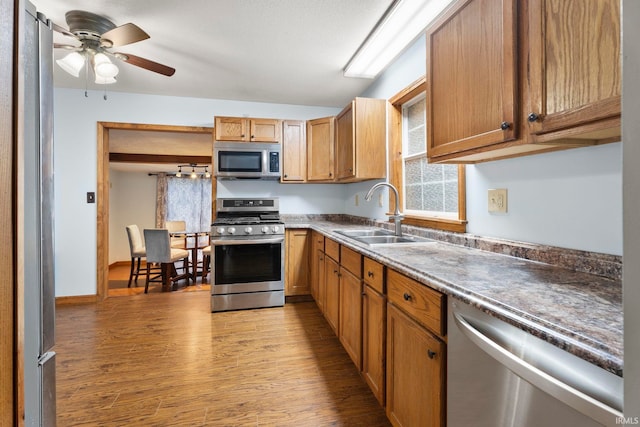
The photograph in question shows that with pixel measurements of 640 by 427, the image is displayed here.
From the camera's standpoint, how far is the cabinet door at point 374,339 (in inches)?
59.0

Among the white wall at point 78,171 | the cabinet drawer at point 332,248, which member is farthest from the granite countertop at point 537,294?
the white wall at point 78,171

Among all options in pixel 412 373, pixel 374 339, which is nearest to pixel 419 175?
pixel 374 339

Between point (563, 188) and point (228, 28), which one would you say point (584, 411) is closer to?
point (563, 188)

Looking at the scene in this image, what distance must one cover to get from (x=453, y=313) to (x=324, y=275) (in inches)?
71.4

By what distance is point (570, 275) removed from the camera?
1084mm

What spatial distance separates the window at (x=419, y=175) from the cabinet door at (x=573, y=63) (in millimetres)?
890

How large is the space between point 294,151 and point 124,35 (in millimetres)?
2020

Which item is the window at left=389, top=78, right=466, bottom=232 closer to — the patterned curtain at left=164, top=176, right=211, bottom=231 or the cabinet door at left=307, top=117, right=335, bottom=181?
the cabinet door at left=307, top=117, right=335, bottom=181

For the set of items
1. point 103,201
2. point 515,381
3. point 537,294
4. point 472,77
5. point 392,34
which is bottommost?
point 515,381

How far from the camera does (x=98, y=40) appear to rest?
2.21 m

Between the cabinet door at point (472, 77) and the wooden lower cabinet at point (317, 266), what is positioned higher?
the cabinet door at point (472, 77)

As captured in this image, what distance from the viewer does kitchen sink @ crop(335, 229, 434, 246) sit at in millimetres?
2066

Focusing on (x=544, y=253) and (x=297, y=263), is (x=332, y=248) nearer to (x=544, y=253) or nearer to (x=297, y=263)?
(x=297, y=263)

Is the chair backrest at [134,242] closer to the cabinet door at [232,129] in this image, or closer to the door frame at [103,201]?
the door frame at [103,201]
